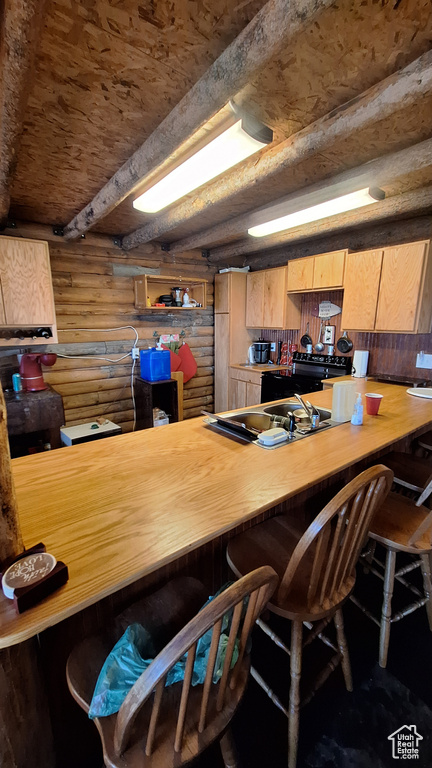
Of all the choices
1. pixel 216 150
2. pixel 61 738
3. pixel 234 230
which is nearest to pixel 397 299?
pixel 234 230

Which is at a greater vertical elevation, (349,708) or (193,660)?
(193,660)

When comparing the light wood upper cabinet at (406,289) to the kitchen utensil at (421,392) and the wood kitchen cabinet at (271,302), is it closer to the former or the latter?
the kitchen utensil at (421,392)

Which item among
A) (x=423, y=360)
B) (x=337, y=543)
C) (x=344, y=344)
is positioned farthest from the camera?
(x=344, y=344)

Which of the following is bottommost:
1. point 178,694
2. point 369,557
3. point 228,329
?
point 369,557

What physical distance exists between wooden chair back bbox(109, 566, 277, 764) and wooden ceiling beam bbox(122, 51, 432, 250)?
1725 mm

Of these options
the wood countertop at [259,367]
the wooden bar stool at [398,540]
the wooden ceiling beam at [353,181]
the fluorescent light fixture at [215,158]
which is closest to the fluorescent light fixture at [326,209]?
the wooden ceiling beam at [353,181]

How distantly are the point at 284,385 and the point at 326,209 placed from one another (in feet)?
6.19

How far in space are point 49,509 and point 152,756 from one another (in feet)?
2.26

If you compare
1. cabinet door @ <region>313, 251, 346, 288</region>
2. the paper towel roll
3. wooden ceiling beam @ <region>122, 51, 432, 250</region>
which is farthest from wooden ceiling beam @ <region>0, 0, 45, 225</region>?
the paper towel roll

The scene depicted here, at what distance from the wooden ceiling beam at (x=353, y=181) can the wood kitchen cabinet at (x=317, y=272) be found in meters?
0.97

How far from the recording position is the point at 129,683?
0.81 metres

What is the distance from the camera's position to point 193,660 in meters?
0.67

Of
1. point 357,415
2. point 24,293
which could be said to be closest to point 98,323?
point 24,293

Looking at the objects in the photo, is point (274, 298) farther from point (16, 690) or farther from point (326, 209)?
point (16, 690)
